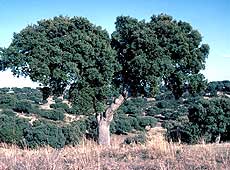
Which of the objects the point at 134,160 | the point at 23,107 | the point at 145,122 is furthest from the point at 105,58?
the point at 23,107

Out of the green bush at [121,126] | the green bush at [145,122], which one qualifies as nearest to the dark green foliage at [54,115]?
the green bush at [121,126]

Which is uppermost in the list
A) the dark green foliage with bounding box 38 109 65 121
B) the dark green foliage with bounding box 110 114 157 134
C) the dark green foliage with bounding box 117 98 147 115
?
the dark green foliage with bounding box 117 98 147 115

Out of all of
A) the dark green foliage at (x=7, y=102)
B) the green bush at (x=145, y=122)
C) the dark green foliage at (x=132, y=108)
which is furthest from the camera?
the dark green foliage at (x=132, y=108)

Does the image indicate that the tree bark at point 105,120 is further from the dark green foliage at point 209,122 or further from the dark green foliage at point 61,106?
the dark green foliage at point 61,106

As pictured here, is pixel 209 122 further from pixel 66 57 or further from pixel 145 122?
pixel 66 57

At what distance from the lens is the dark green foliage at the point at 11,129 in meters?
51.4

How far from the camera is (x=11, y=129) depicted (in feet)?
174

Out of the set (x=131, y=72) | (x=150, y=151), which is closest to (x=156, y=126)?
(x=131, y=72)

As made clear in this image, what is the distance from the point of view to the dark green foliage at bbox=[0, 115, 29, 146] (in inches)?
2025

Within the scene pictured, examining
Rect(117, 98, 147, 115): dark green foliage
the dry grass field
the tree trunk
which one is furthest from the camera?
Rect(117, 98, 147, 115): dark green foliage

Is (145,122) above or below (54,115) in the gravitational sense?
below

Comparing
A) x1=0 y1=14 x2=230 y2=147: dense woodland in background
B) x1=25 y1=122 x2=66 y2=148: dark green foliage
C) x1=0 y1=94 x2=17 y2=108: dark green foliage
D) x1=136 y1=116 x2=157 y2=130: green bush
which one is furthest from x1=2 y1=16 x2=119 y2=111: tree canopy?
x1=0 y1=94 x2=17 y2=108: dark green foliage

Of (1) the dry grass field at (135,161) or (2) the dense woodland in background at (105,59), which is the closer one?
(1) the dry grass field at (135,161)

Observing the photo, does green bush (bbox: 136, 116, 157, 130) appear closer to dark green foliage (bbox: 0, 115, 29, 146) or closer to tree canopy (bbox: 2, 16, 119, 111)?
dark green foliage (bbox: 0, 115, 29, 146)
